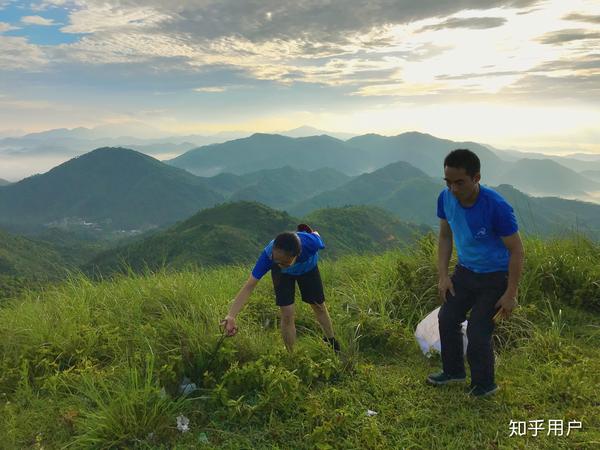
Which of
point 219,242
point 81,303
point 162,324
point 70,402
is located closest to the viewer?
point 70,402

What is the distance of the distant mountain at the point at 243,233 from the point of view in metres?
76.1

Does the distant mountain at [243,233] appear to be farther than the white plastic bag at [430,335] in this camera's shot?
Yes

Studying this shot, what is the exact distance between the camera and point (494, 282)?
3.50 m

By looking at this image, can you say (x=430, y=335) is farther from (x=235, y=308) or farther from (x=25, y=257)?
(x=25, y=257)

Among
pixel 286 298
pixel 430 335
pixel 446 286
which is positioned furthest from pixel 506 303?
pixel 286 298

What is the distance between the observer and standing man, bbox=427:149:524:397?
329cm

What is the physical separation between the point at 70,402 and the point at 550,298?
6.16 meters

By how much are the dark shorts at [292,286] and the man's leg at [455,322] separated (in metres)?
1.30

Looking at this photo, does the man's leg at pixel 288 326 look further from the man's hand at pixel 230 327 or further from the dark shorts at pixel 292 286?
the man's hand at pixel 230 327

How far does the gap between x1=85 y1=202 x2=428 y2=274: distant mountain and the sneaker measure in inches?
2416

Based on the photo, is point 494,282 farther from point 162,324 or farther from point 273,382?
point 162,324

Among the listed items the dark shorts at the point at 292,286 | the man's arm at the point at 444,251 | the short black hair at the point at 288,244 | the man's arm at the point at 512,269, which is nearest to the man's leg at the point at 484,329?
the man's arm at the point at 512,269

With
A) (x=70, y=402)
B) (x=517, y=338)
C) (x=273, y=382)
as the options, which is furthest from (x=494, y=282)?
(x=70, y=402)

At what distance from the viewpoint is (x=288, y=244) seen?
3701 millimetres
